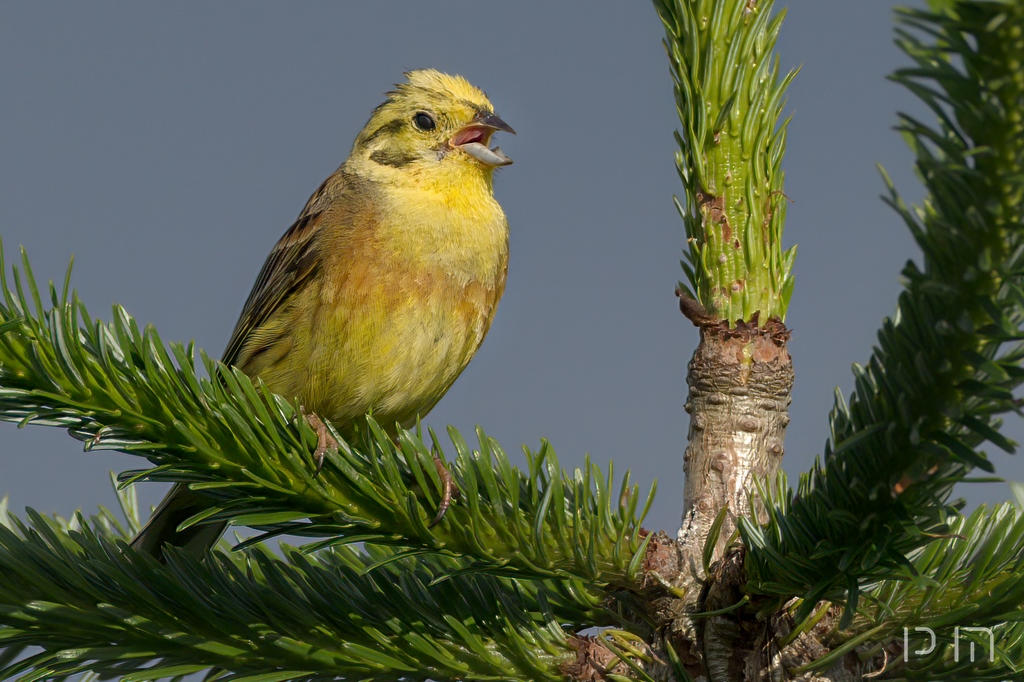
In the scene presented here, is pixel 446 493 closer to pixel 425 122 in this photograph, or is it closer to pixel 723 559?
pixel 723 559

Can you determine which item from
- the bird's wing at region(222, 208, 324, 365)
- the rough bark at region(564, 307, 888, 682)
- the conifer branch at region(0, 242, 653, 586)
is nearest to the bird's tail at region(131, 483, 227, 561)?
the conifer branch at region(0, 242, 653, 586)

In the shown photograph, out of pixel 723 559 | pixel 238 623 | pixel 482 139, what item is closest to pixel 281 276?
pixel 482 139

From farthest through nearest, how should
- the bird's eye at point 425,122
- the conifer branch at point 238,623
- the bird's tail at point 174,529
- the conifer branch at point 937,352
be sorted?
the bird's eye at point 425,122 → the bird's tail at point 174,529 → the conifer branch at point 238,623 → the conifer branch at point 937,352

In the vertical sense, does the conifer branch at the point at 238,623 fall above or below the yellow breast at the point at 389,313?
below

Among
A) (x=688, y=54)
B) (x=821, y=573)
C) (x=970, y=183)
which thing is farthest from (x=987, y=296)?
(x=688, y=54)

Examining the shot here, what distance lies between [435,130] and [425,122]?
7cm

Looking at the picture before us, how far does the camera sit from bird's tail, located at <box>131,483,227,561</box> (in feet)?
9.54

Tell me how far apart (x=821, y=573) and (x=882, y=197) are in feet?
2.62

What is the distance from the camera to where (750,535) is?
1812mm

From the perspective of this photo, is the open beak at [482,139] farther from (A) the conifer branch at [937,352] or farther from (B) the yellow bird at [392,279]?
(A) the conifer branch at [937,352]

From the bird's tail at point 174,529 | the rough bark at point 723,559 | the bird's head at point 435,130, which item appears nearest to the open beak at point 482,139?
the bird's head at point 435,130

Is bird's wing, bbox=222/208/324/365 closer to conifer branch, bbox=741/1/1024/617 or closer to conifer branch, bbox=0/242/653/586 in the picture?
conifer branch, bbox=0/242/653/586

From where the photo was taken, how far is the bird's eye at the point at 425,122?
469 cm

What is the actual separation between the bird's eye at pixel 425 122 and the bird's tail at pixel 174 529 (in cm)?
209
